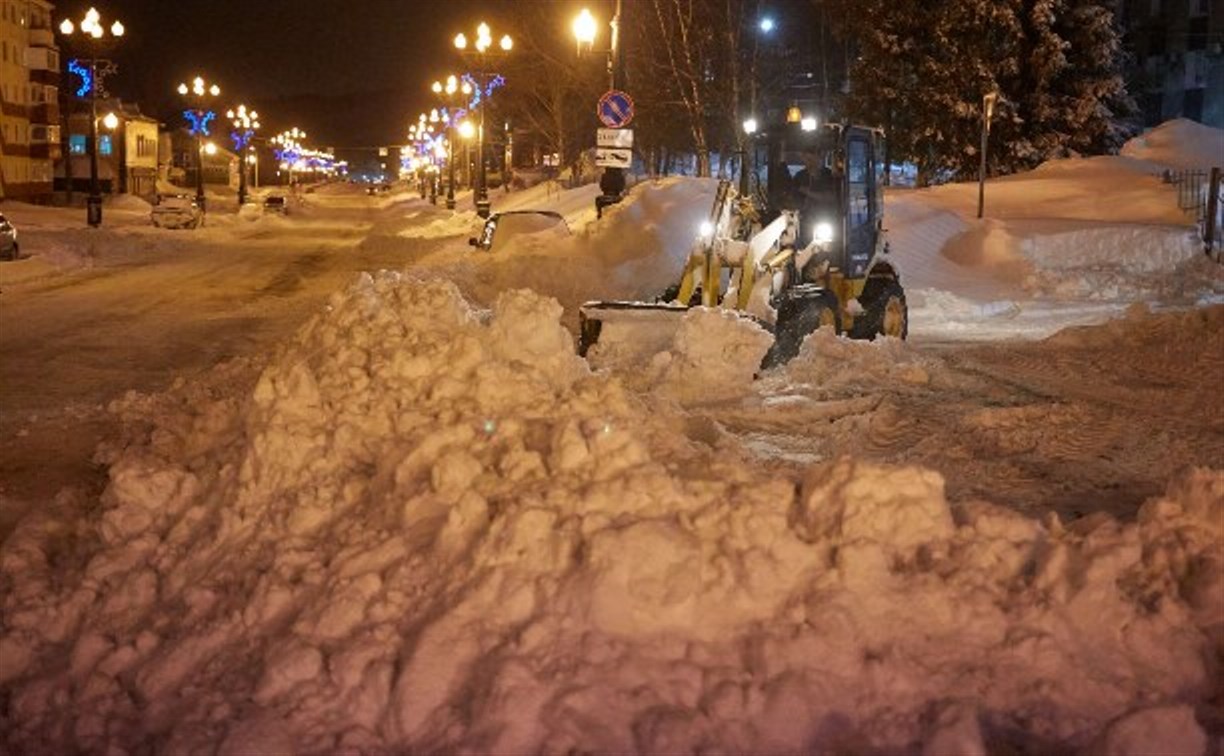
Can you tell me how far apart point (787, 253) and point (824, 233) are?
2.49ft

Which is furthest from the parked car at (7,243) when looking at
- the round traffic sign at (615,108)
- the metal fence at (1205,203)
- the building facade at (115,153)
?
the building facade at (115,153)

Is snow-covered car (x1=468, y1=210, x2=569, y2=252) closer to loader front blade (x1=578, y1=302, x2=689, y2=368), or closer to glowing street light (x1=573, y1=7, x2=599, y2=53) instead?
glowing street light (x1=573, y1=7, x2=599, y2=53)

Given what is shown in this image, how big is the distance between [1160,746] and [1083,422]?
5794 millimetres

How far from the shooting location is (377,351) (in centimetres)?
730

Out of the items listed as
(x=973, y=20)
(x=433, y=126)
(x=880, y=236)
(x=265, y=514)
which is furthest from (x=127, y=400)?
(x=433, y=126)

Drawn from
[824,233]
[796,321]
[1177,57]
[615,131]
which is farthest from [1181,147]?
[796,321]

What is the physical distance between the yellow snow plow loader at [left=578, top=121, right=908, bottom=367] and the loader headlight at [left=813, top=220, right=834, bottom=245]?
0.04 ft

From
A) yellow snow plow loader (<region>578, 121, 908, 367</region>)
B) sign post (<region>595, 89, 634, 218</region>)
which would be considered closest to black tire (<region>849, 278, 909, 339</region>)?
yellow snow plow loader (<region>578, 121, 908, 367</region>)

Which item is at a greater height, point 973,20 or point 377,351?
point 973,20

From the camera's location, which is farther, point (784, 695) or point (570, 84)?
point (570, 84)

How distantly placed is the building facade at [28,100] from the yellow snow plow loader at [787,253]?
196 ft

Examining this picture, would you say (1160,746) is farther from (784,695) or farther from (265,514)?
(265,514)

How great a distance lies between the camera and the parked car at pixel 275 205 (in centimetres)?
6875

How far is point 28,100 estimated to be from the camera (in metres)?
73.1
